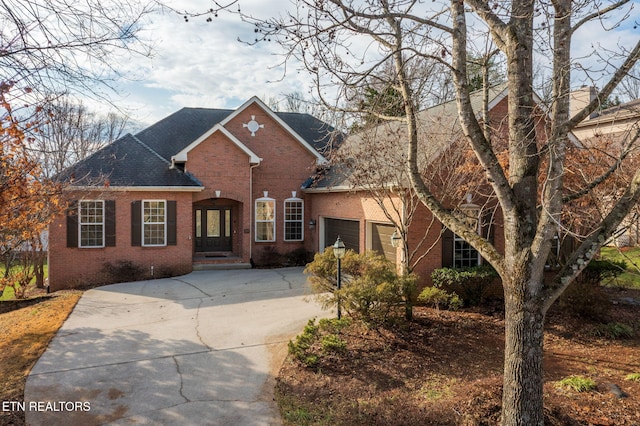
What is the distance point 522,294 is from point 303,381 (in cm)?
377

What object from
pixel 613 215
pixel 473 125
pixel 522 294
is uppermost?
pixel 473 125

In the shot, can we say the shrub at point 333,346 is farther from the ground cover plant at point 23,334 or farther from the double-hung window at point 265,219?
the double-hung window at point 265,219

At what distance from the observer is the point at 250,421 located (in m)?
5.41

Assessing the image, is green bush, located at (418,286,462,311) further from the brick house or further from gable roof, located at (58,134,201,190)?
gable roof, located at (58,134,201,190)

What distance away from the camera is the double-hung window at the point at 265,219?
59.5 feet

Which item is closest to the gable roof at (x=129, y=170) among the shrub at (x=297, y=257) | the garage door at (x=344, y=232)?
the shrub at (x=297, y=257)

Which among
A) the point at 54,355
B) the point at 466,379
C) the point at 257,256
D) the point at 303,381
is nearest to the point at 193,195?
the point at 257,256

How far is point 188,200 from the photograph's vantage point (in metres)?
15.9

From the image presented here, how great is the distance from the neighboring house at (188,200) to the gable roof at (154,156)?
0.12 ft

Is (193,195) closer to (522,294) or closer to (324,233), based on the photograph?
(324,233)

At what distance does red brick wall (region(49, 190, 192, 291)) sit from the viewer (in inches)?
572

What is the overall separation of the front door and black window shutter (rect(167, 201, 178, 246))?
101 inches

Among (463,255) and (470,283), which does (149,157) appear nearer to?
(463,255)

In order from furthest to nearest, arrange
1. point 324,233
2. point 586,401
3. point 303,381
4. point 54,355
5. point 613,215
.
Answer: point 324,233, point 54,355, point 303,381, point 586,401, point 613,215
